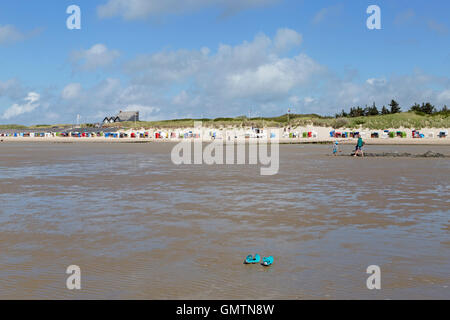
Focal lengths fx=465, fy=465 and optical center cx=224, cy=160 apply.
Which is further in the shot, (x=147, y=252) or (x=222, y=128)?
(x=222, y=128)

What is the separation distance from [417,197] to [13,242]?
1164 centimetres

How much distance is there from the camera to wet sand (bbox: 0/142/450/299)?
6473 millimetres

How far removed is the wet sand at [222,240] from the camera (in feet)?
21.2

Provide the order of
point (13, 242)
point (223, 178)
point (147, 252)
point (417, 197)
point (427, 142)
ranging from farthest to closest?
point (427, 142)
point (223, 178)
point (417, 197)
point (13, 242)
point (147, 252)

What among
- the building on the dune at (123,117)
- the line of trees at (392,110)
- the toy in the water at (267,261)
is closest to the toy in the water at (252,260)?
the toy in the water at (267,261)

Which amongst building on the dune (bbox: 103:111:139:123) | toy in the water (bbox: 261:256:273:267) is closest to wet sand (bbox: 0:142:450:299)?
toy in the water (bbox: 261:256:273:267)

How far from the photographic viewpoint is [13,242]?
8.89 meters

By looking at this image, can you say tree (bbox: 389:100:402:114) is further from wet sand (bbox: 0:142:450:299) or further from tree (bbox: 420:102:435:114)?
wet sand (bbox: 0:142:450:299)

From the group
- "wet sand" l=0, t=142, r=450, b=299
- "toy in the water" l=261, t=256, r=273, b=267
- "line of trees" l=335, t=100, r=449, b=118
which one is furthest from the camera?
"line of trees" l=335, t=100, r=449, b=118

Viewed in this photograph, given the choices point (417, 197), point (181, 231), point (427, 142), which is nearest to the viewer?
point (181, 231)

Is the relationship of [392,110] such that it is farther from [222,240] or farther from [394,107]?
[222,240]

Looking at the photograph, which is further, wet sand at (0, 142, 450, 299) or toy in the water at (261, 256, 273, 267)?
toy in the water at (261, 256, 273, 267)

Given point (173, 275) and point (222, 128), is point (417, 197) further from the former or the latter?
point (222, 128)
